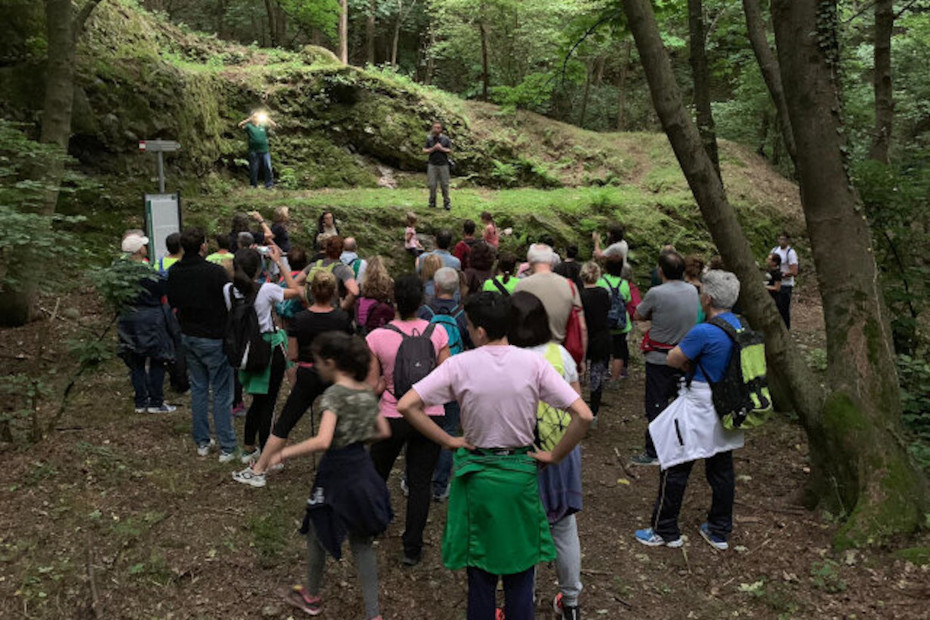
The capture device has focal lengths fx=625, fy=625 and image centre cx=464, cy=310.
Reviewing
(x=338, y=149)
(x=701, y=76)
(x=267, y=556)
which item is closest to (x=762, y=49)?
(x=701, y=76)

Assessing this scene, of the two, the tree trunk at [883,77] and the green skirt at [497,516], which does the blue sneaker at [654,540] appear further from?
the tree trunk at [883,77]

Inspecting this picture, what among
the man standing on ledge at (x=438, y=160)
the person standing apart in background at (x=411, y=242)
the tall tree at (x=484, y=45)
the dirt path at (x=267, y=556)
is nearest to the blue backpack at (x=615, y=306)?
the dirt path at (x=267, y=556)

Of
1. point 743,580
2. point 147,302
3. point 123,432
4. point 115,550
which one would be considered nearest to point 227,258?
point 147,302

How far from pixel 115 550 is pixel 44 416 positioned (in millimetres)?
2826

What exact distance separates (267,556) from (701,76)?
8.62m

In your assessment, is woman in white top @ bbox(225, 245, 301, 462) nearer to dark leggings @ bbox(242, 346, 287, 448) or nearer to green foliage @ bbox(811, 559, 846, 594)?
dark leggings @ bbox(242, 346, 287, 448)

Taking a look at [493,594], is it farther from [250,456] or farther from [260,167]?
[260,167]

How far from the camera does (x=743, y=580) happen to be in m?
4.58

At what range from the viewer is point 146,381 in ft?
22.6

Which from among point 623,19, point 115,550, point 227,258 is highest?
point 623,19

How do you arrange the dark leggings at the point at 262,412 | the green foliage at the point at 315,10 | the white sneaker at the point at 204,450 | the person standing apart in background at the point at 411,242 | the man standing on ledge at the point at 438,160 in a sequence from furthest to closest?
the green foliage at the point at 315,10 < the man standing on ledge at the point at 438,160 < the person standing apart in background at the point at 411,242 < the white sneaker at the point at 204,450 < the dark leggings at the point at 262,412

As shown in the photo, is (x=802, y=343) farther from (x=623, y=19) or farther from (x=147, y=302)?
(x=147, y=302)

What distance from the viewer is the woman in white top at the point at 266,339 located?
17.6 ft

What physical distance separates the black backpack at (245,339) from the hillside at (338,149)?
Answer: 665cm
